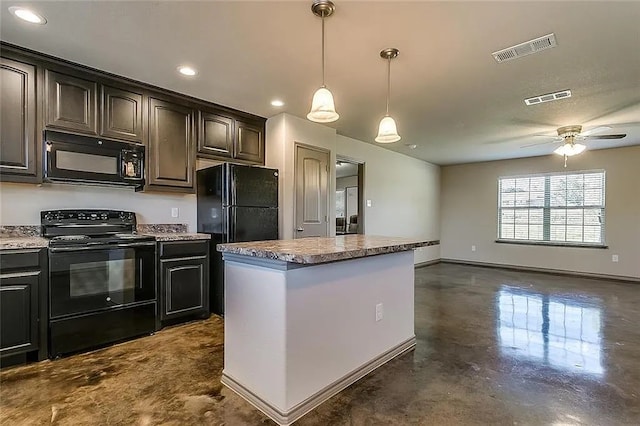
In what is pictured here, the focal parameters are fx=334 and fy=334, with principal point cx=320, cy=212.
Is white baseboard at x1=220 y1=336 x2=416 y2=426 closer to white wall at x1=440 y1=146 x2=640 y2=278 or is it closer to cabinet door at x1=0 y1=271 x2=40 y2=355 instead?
cabinet door at x1=0 y1=271 x2=40 y2=355

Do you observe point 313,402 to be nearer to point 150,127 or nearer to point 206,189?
point 206,189

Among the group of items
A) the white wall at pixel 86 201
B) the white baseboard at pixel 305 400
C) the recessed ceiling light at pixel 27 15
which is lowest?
the white baseboard at pixel 305 400

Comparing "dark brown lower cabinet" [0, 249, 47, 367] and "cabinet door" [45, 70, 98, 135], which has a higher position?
"cabinet door" [45, 70, 98, 135]

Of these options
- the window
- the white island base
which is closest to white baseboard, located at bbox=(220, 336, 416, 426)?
the white island base

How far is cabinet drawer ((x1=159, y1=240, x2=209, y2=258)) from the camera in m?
3.26

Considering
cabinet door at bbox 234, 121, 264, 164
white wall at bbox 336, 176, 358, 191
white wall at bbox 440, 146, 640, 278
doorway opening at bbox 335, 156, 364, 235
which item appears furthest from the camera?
white wall at bbox 336, 176, 358, 191

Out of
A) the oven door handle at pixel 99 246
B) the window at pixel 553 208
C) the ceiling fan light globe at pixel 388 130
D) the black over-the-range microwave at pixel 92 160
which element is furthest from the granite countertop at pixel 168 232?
the window at pixel 553 208

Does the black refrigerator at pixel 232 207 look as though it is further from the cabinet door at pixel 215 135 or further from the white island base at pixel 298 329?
the white island base at pixel 298 329

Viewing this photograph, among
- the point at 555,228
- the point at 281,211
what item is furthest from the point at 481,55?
the point at 555,228

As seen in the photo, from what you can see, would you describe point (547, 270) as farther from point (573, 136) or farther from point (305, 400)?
point (305, 400)

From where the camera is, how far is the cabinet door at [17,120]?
2.60 meters

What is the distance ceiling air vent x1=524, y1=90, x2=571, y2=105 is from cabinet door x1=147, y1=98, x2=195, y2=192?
149 inches

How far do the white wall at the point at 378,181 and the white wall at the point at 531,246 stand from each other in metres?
0.43

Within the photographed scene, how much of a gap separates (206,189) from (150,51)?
1.55 m
